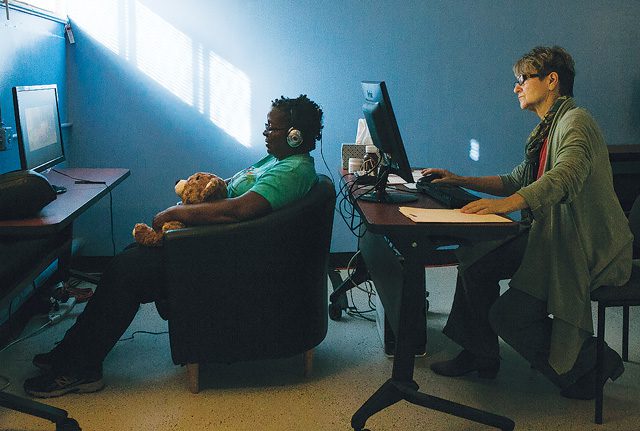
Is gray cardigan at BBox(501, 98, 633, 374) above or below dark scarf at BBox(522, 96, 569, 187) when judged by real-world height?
below

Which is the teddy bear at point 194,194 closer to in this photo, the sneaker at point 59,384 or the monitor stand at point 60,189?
the monitor stand at point 60,189

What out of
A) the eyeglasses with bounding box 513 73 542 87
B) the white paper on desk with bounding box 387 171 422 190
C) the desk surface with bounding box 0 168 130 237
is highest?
the eyeglasses with bounding box 513 73 542 87

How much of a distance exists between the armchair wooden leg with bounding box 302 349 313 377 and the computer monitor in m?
0.60

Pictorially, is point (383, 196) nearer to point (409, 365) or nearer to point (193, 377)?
point (409, 365)

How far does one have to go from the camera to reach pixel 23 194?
2295mm

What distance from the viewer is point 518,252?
2.58m

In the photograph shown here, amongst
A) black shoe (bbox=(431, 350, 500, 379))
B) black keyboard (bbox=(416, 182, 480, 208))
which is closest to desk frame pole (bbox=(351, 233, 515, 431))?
black keyboard (bbox=(416, 182, 480, 208))

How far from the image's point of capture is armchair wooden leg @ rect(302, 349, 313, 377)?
8.79 ft

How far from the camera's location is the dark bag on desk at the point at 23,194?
2.26 meters

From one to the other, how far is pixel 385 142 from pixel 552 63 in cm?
59

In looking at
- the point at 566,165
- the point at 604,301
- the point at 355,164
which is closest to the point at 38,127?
the point at 355,164

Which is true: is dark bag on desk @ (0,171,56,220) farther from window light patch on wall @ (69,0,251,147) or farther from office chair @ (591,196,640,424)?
office chair @ (591,196,640,424)

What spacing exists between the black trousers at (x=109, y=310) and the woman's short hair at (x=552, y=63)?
4.65 feet

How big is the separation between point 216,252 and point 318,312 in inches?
18.5
